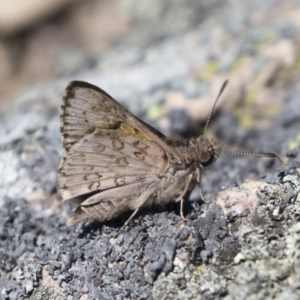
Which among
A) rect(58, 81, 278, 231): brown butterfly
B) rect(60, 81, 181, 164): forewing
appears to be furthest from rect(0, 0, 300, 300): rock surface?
rect(60, 81, 181, 164): forewing

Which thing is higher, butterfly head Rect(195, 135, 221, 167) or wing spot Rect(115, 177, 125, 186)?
wing spot Rect(115, 177, 125, 186)

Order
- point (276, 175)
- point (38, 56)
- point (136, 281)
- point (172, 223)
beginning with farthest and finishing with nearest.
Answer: point (38, 56) → point (276, 175) → point (172, 223) → point (136, 281)

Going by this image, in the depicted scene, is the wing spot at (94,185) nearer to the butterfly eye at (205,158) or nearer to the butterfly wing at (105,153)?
the butterfly wing at (105,153)

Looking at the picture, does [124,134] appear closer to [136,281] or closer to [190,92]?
[136,281]

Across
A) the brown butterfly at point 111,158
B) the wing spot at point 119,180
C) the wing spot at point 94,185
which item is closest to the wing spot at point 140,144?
the brown butterfly at point 111,158

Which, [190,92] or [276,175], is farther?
[190,92]

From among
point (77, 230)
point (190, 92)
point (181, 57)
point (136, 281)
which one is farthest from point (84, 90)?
point (181, 57)

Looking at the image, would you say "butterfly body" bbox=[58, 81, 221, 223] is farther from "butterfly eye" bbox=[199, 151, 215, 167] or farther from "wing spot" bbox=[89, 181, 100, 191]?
"butterfly eye" bbox=[199, 151, 215, 167]
